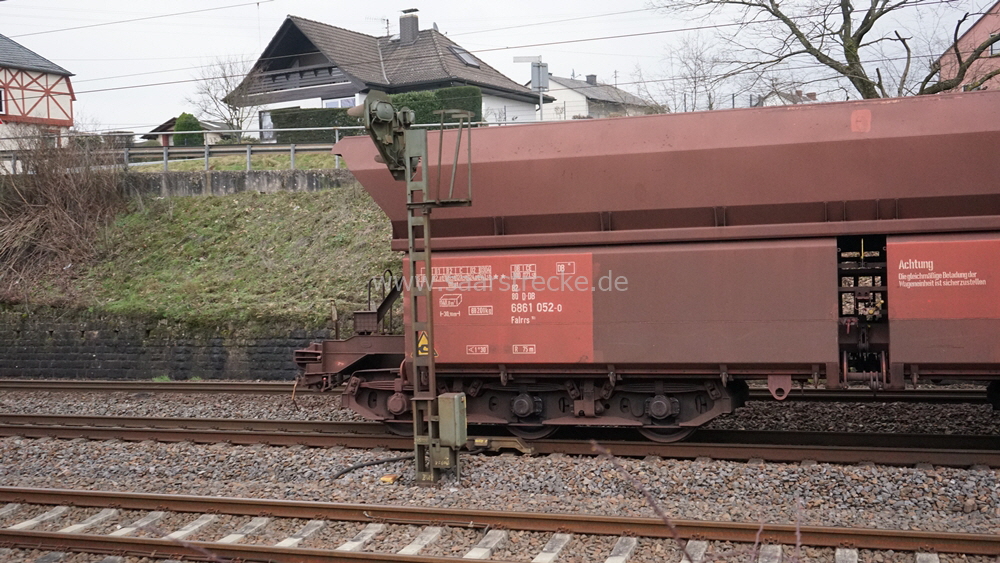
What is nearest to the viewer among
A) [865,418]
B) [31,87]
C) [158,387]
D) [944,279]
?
[944,279]

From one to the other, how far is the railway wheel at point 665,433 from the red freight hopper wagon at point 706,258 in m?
0.02

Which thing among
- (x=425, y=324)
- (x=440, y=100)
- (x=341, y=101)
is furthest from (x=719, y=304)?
(x=341, y=101)

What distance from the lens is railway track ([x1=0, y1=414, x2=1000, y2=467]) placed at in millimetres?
7383

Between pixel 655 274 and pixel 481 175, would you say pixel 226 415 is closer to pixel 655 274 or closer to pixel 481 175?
pixel 481 175

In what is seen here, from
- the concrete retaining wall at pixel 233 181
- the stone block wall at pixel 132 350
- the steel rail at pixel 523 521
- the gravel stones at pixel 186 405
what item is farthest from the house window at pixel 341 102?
the steel rail at pixel 523 521

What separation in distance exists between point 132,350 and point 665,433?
39.8 feet

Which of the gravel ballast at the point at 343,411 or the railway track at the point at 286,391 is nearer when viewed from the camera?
the gravel ballast at the point at 343,411

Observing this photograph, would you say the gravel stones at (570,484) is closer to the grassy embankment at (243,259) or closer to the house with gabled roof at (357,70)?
the grassy embankment at (243,259)

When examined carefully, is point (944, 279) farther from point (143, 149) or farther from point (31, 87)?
point (31, 87)

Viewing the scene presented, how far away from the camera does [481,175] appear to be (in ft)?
26.6

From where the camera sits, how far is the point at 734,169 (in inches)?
293

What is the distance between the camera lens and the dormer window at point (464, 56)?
36188mm

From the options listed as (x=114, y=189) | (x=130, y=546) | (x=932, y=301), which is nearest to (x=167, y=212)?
(x=114, y=189)

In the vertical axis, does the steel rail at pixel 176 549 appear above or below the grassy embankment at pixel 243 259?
below
